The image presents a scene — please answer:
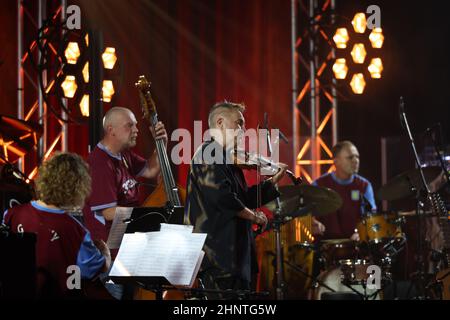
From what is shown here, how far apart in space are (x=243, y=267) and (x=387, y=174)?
568 centimetres

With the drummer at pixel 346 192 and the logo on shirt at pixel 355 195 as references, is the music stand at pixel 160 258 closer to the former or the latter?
the drummer at pixel 346 192

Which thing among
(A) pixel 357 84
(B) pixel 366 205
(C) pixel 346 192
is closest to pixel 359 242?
(B) pixel 366 205

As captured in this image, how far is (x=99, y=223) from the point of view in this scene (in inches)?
229

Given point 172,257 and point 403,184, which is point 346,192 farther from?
point 172,257

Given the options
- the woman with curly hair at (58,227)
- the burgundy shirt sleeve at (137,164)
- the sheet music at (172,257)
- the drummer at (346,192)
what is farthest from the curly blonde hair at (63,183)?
the drummer at (346,192)

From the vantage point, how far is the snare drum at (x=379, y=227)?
25.5 ft

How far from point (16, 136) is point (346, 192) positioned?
137 inches

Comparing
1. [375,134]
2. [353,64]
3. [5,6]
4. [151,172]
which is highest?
[5,6]

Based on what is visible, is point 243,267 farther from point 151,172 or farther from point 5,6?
point 5,6

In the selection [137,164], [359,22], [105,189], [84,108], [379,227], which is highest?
[359,22]

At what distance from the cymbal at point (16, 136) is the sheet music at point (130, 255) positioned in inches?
144

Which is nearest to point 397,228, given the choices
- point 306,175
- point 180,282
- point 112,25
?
point 306,175

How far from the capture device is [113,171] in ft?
19.4
